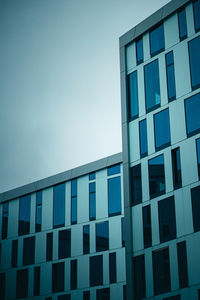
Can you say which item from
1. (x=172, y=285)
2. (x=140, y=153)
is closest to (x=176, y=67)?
(x=140, y=153)

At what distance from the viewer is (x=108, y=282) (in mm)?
41656

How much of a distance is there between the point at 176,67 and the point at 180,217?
8.73 m

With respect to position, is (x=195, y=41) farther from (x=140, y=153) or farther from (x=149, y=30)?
(x=140, y=153)

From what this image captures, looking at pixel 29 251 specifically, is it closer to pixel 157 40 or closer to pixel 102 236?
pixel 102 236

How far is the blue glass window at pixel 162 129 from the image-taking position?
28922 mm

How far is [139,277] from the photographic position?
93.4ft

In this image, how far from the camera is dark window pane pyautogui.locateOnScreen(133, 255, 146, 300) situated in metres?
28.1

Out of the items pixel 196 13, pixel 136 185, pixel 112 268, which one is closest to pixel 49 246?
pixel 112 268

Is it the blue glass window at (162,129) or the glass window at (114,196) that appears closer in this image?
the blue glass window at (162,129)

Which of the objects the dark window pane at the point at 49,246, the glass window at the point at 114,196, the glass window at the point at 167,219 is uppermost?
the glass window at the point at 114,196

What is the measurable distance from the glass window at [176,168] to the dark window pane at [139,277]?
4.68 m

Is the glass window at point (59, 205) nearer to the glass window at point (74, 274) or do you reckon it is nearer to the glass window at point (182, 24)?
the glass window at point (74, 274)

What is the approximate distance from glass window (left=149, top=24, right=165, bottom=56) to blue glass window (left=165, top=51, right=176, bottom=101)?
880 mm

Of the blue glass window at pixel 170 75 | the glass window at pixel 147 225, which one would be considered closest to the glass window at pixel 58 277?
the glass window at pixel 147 225
